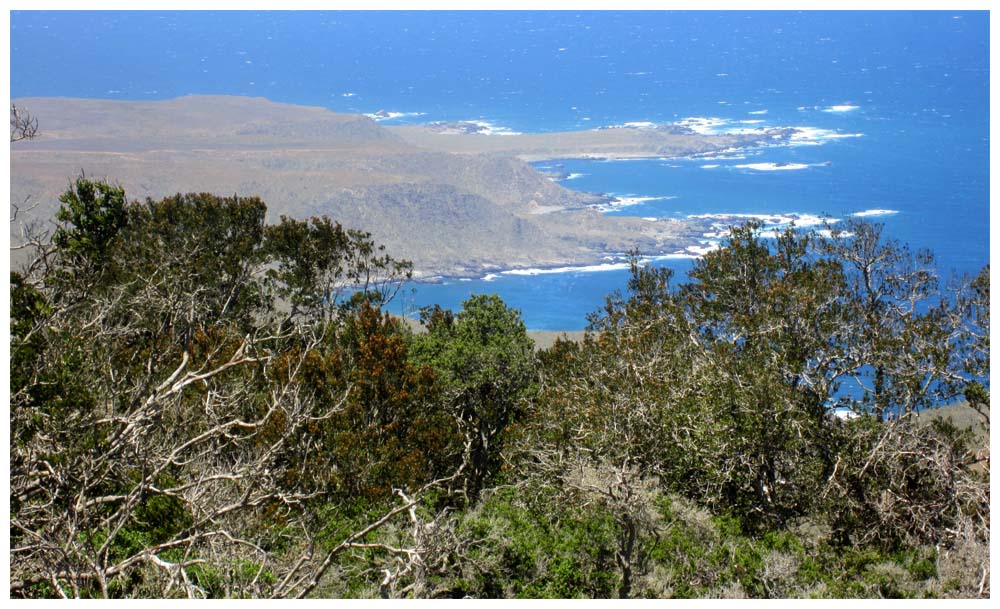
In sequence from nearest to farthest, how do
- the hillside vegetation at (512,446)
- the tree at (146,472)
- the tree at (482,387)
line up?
1. the tree at (146,472)
2. the hillside vegetation at (512,446)
3. the tree at (482,387)

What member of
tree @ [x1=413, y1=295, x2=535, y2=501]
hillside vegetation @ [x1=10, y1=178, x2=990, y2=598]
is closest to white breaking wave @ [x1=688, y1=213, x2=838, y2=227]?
hillside vegetation @ [x1=10, y1=178, x2=990, y2=598]

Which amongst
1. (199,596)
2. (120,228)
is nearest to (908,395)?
(199,596)

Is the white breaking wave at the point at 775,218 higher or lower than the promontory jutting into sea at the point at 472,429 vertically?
higher

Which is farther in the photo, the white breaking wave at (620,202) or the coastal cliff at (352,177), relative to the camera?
the white breaking wave at (620,202)

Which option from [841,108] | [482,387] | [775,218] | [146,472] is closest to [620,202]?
[775,218]

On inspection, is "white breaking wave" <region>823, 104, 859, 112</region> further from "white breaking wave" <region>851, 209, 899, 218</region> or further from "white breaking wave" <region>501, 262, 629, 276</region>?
"white breaking wave" <region>501, 262, 629, 276</region>

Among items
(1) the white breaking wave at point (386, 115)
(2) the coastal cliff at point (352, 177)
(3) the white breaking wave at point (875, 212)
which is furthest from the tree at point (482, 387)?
(1) the white breaking wave at point (386, 115)

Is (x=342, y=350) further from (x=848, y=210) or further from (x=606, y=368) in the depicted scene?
(x=848, y=210)

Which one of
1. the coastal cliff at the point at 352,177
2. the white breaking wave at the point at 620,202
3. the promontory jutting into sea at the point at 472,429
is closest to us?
the promontory jutting into sea at the point at 472,429

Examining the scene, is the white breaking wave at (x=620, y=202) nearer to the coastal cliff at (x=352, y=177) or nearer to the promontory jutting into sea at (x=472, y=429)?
the coastal cliff at (x=352, y=177)
